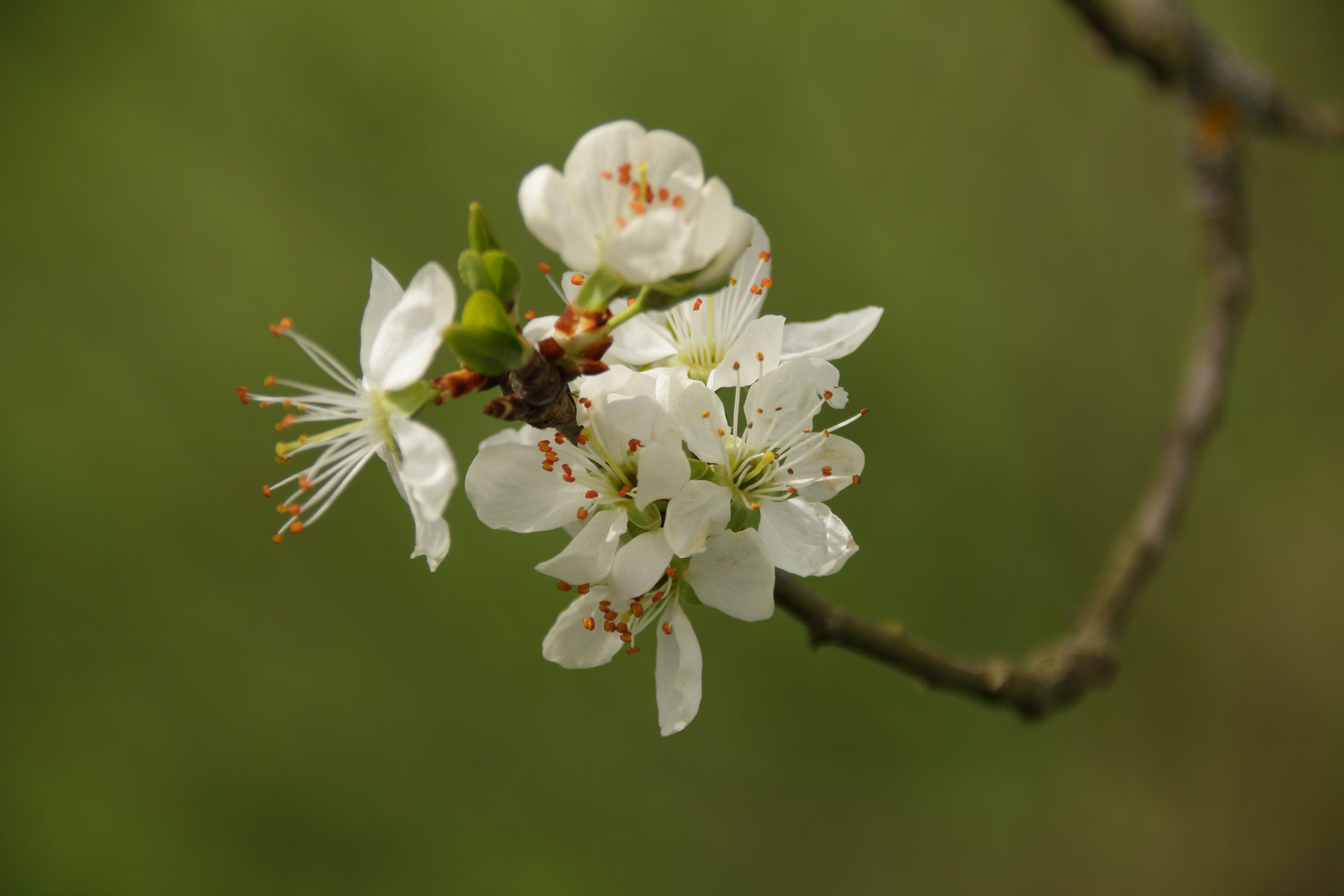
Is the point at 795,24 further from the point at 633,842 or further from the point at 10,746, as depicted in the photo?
the point at 10,746

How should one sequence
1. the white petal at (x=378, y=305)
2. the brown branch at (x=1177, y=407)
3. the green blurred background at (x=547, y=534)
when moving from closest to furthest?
the white petal at (x=378, y=305) → the brown branch at (x=1177, y=407) → the green blurred background at (x=547, y=534)

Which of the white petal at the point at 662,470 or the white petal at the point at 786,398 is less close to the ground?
the white petal at the point at 662,470

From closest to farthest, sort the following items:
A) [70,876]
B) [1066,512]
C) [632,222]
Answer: [632,222] < [70,876] < [1066,512]

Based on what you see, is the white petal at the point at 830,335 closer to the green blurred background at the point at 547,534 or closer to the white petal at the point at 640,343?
the white petal at the point at 640,343

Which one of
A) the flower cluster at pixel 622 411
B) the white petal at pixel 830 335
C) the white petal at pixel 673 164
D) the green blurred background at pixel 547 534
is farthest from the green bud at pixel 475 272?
the green blurred background at pixel 547 534

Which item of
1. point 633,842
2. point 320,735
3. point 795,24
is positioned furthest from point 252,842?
point 795,24

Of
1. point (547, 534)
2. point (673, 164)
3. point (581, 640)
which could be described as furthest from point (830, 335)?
point (547, 534)
